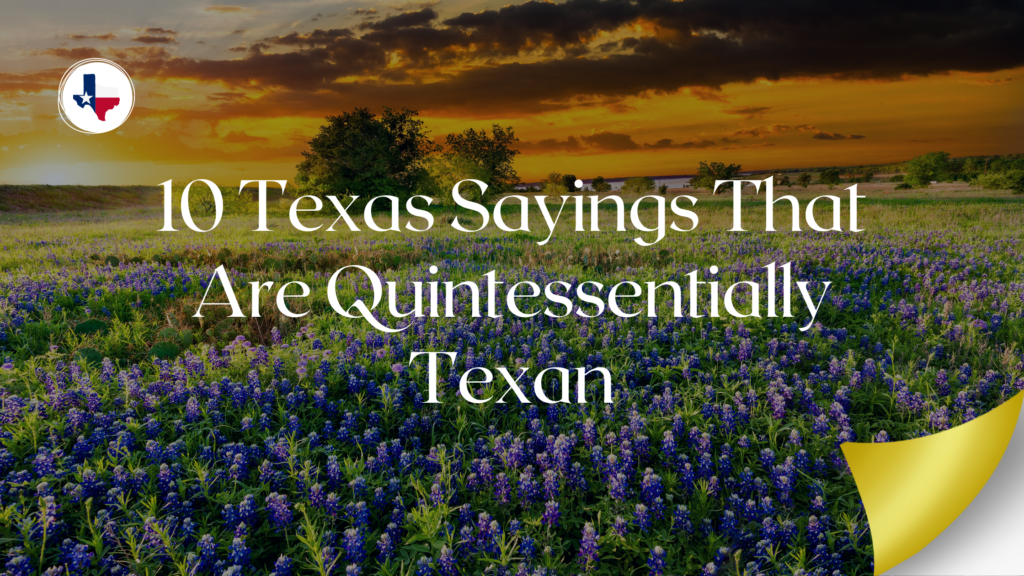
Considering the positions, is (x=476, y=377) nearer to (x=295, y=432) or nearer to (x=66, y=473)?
(x=295, y=432)

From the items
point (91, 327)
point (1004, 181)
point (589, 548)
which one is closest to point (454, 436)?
point (589, 548)

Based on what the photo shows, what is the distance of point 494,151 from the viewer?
202ft

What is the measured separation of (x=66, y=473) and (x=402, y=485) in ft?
6.93

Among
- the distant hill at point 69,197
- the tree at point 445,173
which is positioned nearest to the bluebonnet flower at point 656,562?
the tree at point 445,173

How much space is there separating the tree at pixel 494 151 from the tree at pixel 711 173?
25.2 m

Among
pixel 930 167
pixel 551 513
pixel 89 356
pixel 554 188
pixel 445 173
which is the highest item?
pixel 930 167

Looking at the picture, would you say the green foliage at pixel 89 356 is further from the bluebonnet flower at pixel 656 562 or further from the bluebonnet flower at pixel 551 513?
the bluebonnet flower at pixel 656 562

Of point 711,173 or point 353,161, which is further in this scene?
point 711,173

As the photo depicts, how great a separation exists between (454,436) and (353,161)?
1728 inches

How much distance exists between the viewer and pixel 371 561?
294 centimetres

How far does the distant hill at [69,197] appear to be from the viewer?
5196 centimetres

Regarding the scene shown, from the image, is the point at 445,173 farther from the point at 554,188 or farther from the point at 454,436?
the point at 454,436

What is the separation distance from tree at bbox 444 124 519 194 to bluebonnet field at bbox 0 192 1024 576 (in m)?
54.2

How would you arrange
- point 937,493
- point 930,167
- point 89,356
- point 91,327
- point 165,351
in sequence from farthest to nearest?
point 930,167 → point 91,327 → point 165,351 → point 89,356 → point 937,493
